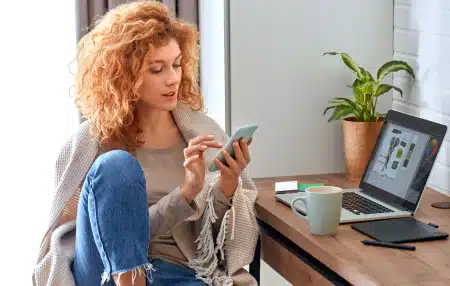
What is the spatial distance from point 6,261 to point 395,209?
5.55ft

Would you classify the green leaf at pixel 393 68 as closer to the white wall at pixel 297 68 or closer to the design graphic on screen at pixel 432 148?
the white wall at pixel 297 68

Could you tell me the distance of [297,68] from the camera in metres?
2.60

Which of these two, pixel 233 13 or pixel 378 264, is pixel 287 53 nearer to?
pixel 233 13

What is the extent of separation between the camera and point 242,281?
6.97 ft

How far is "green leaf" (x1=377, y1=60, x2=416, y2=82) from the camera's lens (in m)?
2.51

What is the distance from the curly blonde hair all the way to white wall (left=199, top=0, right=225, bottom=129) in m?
0.24

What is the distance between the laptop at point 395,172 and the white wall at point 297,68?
1.04 feet

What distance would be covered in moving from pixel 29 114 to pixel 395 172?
156 centimetres

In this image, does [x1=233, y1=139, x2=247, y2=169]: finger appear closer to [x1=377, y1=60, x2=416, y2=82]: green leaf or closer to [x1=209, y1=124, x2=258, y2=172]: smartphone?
[x1=209, y1=124, x2=258, y2=172]: smartphone

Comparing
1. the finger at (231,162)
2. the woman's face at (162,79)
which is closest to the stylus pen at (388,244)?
the finger at (231,162)

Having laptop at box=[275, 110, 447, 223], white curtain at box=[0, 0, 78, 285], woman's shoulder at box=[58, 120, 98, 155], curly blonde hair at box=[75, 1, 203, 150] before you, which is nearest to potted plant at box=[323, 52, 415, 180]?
laptop at box=[275, 110, 447, 223]

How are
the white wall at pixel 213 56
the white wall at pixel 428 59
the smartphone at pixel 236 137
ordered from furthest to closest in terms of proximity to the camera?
the white wall at pixel 213 56 → the white wall at pixel 428 59 → the smartphone at pixel 236 137

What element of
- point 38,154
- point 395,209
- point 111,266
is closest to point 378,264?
point 395,209

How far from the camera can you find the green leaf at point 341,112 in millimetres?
2514
